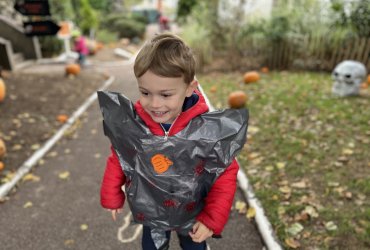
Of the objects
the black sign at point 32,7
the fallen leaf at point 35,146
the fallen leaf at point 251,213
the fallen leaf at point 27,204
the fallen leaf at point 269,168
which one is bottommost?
the fallen leaf at point 27,204

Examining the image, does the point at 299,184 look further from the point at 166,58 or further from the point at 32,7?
the point at 32,7

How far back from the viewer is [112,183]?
6.95 ft

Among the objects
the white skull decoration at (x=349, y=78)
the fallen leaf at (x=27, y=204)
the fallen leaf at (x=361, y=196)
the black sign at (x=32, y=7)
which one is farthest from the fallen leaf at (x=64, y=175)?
the black sign at (x=32, y=7)

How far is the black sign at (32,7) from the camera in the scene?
11.0 meters

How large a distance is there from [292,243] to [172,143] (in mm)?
2062

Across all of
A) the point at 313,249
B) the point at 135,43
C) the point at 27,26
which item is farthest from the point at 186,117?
the point at 135,43

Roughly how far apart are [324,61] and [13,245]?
9.83m

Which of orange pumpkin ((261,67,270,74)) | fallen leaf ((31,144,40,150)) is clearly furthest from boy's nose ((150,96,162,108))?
orange pumpkin ((261,67,270,74))

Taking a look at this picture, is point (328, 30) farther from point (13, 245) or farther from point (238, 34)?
point (13, 245)

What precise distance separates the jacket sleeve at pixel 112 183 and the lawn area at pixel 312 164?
191 centimetres

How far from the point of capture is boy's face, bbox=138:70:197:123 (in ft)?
5.50

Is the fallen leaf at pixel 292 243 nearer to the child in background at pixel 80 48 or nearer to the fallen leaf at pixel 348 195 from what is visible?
the fallen leaf at pixel 348 195

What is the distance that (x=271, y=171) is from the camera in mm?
4473

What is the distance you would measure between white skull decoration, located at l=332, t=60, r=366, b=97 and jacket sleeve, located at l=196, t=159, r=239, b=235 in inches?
230
